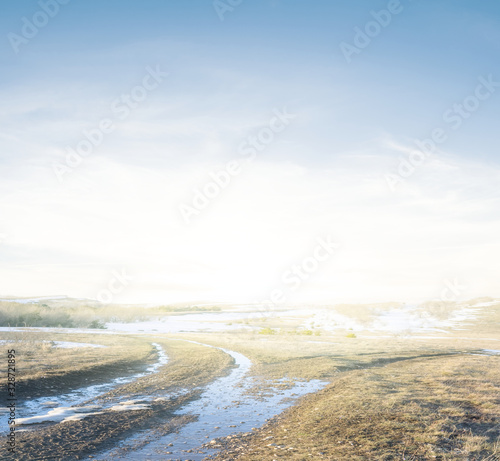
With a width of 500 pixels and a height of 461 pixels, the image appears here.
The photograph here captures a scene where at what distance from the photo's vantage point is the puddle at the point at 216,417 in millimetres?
9953

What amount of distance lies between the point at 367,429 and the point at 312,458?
10.9ft

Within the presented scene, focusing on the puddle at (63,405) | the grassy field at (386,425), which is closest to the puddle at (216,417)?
the grassy field at (386,425)

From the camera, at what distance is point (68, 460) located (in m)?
9.08

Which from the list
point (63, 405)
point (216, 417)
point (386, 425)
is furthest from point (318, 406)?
point (63, 405)

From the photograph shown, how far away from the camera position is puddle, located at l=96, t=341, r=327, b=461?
9.95 metres

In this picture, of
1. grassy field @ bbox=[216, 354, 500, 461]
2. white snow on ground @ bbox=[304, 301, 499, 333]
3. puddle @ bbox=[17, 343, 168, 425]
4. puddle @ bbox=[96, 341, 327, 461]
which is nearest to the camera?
grassy field @ bbox=[216, 354, 500, 461]

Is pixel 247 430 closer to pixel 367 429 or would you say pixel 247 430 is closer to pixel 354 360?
pixel 367 429

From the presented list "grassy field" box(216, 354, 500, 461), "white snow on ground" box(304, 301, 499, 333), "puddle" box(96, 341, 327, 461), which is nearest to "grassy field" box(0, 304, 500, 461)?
"grassy field" box(216, 354, 500, 461)

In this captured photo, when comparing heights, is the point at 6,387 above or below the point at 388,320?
above

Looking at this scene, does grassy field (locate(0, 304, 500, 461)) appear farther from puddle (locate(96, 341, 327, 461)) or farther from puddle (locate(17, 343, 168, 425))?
puddle (locate(17, 343, 168, 425))

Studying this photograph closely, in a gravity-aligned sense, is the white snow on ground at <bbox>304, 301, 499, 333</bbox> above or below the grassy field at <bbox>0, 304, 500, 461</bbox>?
below

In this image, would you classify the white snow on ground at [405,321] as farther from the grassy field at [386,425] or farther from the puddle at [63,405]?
the puddle at [63,405]

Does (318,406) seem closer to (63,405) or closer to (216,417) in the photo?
(216,417)

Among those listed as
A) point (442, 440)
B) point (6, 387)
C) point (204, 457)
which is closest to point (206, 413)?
point (204, 457)
